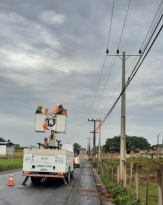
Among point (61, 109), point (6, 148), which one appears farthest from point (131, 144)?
point (61, 109)

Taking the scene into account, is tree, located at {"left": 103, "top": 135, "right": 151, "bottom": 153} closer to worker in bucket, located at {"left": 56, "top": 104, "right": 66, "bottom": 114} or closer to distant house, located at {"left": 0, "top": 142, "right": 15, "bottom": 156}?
distant house, located at {"left": 0, "top": 142, "right": 15, "bottom": 156}

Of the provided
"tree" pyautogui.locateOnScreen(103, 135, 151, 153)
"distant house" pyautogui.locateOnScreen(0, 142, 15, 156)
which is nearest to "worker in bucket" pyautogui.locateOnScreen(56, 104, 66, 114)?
"distant house" pyautogui.locateOnScreen(0, 142, 15, 156)

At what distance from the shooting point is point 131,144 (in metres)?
119

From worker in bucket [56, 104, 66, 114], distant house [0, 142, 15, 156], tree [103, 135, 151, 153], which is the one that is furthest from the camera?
tree [103, 135, 151, 153]

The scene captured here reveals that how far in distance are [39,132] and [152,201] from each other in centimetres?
816

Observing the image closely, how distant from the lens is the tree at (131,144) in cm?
11806

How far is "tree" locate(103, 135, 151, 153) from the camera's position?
118062 millimetres

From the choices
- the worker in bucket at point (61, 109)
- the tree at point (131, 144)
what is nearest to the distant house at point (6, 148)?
the tree at point (131, 144)

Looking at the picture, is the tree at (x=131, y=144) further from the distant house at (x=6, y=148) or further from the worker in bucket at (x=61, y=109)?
the worker in bucket at (x=61, y=109)

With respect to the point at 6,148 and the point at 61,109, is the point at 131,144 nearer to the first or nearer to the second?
the point at 6,148

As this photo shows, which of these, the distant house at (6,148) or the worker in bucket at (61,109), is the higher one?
the worker in bucket at (61,109)

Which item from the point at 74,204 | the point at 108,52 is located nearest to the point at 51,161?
the point at 74,204

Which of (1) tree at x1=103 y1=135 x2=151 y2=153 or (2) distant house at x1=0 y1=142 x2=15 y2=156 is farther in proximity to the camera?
(1) tree at x1=103 y1=135 x2=151 y2=153

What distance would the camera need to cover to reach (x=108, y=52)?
66.0ft
